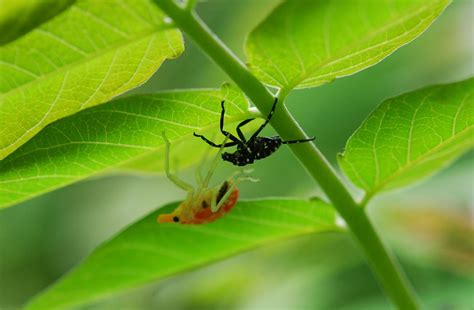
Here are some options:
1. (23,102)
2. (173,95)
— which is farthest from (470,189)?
(23,102)

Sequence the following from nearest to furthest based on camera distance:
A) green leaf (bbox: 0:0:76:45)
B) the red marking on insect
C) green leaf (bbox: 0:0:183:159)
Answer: green leaf (bbox: 0:0:76:45), green leaf (bbox: 0:0:183:159), the red marking on insect

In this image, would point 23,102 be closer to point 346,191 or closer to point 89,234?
point 346,191

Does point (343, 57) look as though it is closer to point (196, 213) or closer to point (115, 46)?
point (115, 46)

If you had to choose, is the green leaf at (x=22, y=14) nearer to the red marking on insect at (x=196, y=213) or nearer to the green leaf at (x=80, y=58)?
the green leaf at (x=80, y=58)

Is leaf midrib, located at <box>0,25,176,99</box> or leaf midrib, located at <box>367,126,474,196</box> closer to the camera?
leaf midrib, located at <box>0,25,176,99</box>

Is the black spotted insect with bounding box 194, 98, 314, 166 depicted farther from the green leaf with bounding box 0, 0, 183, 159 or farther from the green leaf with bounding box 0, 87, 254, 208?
the green leaf with bounding box 0, 0, 183, 159

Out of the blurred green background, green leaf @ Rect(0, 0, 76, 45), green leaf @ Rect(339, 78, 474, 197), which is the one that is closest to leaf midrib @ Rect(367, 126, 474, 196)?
green leaf @ Rect(339, 78, 474, 197)
